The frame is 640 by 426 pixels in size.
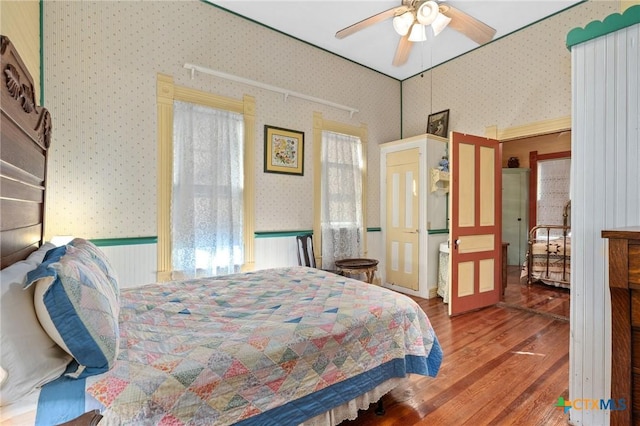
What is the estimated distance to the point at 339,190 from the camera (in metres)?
4.17

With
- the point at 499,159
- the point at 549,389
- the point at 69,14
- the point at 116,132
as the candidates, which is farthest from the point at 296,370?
the point at 499,159

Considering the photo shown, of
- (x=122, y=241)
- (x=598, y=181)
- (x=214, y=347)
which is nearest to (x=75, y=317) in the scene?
(x=214, y=347)

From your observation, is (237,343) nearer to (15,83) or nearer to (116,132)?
(15,83)

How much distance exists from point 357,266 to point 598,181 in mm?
2486

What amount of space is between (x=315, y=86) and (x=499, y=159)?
259cm

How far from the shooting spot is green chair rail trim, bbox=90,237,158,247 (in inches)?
103

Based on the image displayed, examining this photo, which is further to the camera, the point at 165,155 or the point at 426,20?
the point at 165,155

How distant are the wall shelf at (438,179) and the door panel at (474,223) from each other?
0.41 meters

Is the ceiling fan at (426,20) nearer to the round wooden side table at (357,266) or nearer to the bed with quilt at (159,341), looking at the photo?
the bed with quilt at (159,341)

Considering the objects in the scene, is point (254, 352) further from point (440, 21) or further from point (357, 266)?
point (440, 21)

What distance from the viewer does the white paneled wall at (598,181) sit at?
1468mm

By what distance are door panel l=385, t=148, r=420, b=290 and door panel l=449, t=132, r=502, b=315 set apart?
0.71 metres

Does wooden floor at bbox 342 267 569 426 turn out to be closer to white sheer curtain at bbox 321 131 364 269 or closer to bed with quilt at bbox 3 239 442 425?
bed with quilt at bbox 3 239 442 425

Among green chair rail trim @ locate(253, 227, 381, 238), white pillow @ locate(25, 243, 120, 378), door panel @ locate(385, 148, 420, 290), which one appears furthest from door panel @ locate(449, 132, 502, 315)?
white pillow @ locate(25, 243, 120, 378)
